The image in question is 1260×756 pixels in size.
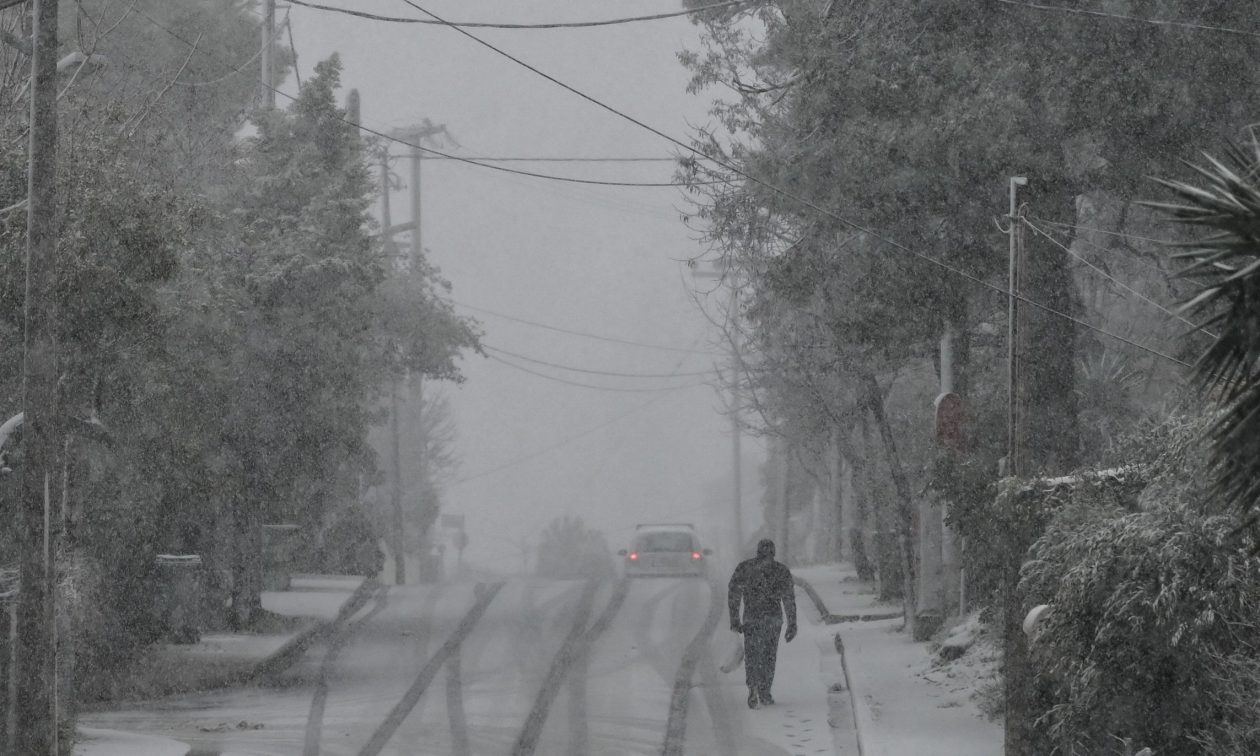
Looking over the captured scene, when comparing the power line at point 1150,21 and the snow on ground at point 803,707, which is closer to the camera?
the snow on ground at point 803,707

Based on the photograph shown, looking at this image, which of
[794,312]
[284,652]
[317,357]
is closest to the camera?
[284,652]

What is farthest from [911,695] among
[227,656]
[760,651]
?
[227,656]

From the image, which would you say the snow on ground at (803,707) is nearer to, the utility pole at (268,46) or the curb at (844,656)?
the curb at (844,656)

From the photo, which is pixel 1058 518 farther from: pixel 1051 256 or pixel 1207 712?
pixel 1051 256

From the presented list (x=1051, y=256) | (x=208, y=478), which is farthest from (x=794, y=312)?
(x=208, y=478)

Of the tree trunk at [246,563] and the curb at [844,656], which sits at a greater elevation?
the tree trunk at [246,563]

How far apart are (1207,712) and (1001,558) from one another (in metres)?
3.83

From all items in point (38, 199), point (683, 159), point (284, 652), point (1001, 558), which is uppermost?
point (683, 159)

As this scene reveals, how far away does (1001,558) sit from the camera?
45.4ft

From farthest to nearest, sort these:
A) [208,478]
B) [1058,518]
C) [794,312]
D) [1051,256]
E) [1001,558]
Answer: [794,312] → [208,478] → [1051,256] → [1001,558] → [1058,518]

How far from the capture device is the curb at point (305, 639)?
792 inches

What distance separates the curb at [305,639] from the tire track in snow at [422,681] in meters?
2.05

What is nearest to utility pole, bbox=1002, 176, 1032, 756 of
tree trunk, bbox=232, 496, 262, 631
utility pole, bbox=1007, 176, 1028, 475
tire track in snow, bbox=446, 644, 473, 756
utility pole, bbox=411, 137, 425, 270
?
utility pole, bbox=1007, 176, 1028, 475

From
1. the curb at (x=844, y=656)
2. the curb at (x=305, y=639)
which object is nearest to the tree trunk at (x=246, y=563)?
the curb at (x=305, y=639)
